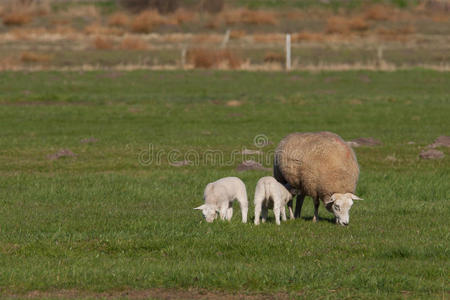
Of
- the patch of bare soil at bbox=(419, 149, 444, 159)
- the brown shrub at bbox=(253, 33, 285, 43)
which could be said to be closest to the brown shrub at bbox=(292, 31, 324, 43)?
the brown shrub at bbox=(253, 33, 285, 43)

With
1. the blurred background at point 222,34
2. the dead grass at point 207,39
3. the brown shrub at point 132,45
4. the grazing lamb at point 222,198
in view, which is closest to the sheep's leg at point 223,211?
the grazing lamb at point 222,198

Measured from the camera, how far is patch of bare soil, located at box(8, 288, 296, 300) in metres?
10.6

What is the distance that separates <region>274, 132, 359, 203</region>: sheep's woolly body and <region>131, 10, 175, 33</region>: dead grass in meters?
65.1

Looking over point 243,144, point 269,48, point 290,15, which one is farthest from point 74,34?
point 243,144

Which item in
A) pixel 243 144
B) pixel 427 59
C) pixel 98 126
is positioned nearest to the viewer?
pixel 243 144

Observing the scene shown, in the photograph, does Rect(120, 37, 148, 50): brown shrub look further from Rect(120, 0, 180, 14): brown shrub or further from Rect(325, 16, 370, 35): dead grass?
Rect(120, 0, 180, 14): brown shrub

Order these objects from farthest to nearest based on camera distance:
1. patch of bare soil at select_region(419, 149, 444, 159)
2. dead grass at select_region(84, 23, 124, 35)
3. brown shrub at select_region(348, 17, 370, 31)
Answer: brown shrub at select_region(348, 17, 370, 31)
dead grass at select_region(84, 23, 124, 35)
patch of bare soil at select_region(419, 149, 444, 159)

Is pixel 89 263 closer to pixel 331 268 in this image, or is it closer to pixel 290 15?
pixel 331 268

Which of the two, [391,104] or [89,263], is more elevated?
[89,263]

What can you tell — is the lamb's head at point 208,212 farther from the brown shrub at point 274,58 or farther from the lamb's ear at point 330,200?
the brown shrub at point 274,58

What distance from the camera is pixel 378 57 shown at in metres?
59.0

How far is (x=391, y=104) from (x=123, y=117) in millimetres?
12842

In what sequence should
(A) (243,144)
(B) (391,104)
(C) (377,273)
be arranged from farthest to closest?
1. (B) (391,104)
2. (A) (243,144)
3. (C) (377,273)

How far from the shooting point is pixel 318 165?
1512cm
